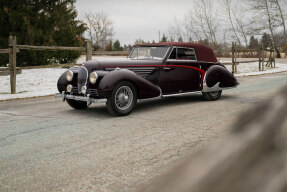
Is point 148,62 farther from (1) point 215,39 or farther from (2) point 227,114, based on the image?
(1) point 215,39

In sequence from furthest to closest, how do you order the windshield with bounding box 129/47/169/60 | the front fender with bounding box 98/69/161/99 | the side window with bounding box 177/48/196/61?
the side window with bounding box 177/48/196/61, the windshield with bounding box 129/47/169/60, the front fender with bounding box 98/69/161/99

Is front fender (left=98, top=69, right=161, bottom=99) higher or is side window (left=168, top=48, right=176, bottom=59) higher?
side window (left=168, top=48, right=176, bottom=59)

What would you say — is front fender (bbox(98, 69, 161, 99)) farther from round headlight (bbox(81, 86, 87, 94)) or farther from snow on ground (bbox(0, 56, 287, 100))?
snow on ground (bbox(0, 56, 287, 100))

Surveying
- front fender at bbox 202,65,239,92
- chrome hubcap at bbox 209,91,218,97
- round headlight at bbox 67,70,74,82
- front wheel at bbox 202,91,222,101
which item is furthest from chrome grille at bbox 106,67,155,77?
chrome hubcap at bbox 209,91,218,97

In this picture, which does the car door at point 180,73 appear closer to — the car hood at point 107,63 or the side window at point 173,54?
the side window at point 173,54

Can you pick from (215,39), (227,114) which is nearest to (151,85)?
(227,114)

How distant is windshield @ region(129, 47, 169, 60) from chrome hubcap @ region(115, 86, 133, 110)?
1.48 meters

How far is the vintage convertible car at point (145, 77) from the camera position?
6301 millimetres

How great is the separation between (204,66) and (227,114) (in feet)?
7.08

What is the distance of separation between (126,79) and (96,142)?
2.17m

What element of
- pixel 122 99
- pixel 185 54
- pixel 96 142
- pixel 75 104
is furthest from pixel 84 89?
pixel 185 54

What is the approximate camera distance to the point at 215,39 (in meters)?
34.4

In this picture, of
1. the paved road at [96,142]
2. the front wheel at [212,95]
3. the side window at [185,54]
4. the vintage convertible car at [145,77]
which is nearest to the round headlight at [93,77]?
the vintage convertible car at [145,77]

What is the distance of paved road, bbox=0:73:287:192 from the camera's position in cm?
314
